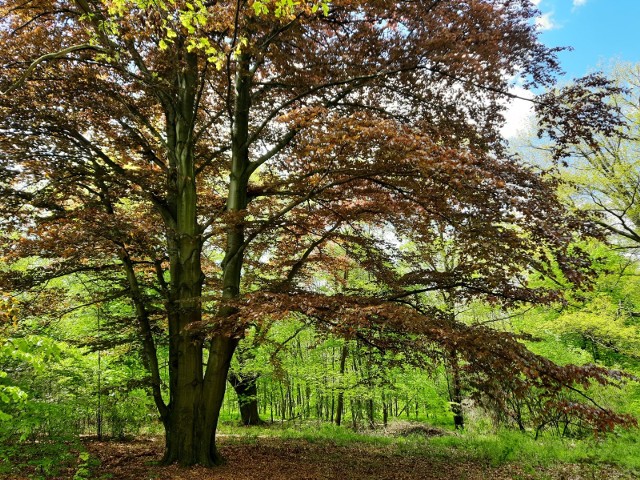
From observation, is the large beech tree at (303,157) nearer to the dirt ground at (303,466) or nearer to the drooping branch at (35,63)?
the drooping branch at (35,63)

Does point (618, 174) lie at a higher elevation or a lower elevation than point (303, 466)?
higher

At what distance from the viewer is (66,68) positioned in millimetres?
5984

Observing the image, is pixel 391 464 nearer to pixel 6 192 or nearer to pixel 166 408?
pixel 166 408

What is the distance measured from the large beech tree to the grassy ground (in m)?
0.98

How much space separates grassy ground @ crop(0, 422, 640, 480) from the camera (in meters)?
5.65

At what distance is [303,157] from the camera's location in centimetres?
596

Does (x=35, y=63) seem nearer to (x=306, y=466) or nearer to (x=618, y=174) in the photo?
(x=306, y=466)

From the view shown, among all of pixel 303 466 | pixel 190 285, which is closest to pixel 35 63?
pixel 190 285

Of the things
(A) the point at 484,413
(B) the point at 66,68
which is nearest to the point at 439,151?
(B) the point at 66,68

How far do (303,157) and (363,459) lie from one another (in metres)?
6.21

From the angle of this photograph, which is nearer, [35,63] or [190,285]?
[35,63]

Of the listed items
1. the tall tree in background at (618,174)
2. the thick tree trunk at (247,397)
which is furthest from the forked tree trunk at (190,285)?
the tall tree in background at (618,174)

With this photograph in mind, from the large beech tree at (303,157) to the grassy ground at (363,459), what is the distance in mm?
980

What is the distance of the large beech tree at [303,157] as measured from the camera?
4387 mm
